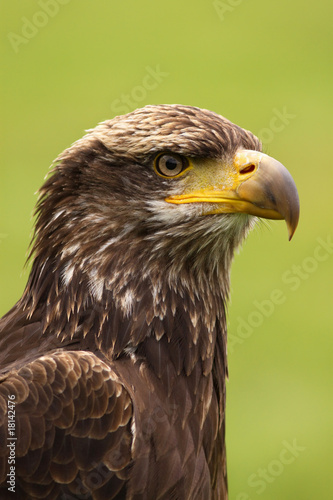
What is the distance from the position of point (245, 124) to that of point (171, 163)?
8.69 m

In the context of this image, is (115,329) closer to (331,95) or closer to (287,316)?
(287,316)

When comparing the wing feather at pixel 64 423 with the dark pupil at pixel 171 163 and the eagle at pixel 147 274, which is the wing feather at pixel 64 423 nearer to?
the eagle at pixel 147 274

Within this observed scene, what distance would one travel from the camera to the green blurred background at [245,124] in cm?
780

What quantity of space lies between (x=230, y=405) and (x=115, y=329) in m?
4.08

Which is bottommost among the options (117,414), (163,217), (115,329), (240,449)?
(240,449)

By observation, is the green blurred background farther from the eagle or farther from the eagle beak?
the eagle beak

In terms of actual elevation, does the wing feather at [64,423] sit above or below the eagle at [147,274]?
below

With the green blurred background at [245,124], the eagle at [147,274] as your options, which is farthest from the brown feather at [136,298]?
the green blurred background at [245,124]

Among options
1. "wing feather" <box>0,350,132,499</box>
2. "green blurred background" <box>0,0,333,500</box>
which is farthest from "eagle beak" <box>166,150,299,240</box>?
"wing feather" <box>0,350,132,499</box>

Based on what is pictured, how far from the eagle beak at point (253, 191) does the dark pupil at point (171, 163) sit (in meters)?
0.12

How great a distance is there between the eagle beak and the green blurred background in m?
0.56

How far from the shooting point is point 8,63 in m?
14.8

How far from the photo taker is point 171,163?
13.6 ft

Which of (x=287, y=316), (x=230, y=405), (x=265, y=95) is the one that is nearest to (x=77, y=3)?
(x=265, y=95)
